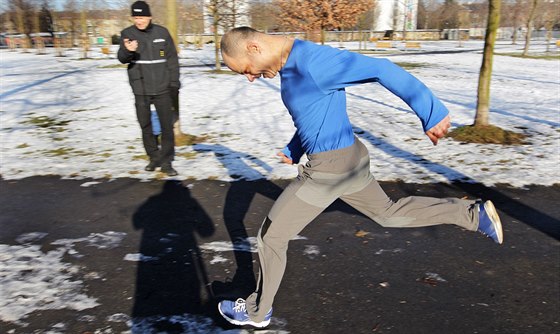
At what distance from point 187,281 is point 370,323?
143cm

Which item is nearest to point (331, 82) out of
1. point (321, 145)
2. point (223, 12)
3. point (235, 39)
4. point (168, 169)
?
point (321, 145)

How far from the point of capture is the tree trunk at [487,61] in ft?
25.4

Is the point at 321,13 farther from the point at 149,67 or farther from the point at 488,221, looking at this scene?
the point at 488,221

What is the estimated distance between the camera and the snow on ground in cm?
645

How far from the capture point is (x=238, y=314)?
9.78ft

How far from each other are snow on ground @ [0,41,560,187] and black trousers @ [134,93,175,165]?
33cm

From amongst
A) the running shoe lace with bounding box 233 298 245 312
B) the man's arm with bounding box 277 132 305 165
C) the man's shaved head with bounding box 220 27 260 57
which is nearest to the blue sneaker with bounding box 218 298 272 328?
the running shoe lace with bounding box 233 298 245 312

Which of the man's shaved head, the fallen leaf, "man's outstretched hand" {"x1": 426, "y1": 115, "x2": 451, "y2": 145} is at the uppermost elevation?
the man's shaved head

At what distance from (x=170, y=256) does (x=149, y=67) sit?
297cm

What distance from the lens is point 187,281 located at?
3.56 m

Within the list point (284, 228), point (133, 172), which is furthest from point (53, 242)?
point (284, 228)

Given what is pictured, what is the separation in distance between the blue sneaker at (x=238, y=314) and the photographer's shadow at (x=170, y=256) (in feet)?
0.75

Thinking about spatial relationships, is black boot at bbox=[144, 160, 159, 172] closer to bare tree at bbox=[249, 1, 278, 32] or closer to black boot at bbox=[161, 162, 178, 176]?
black boot at bbox=[161, 162, 178, 176]

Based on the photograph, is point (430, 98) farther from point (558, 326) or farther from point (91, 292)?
point (91, 292)
